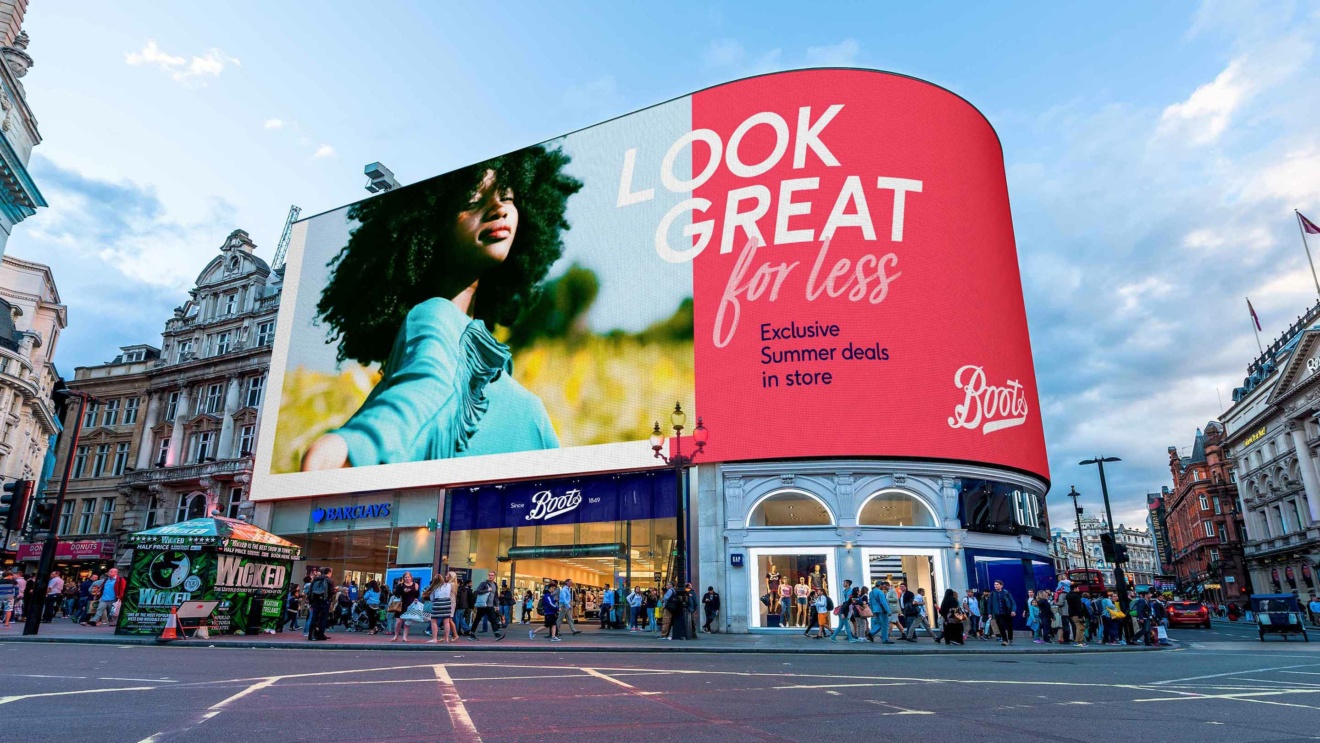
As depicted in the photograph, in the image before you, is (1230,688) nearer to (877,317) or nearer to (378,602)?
(877,317)

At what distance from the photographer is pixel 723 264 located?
107 feet

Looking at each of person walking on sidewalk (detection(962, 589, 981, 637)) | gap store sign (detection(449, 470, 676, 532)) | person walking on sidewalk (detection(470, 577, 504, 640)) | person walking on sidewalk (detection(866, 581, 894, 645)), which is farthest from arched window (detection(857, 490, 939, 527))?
person walking on sidewalk (detection(470, 577, 504, 640))

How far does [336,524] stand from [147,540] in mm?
18875

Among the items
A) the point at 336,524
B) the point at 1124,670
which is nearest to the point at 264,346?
the point at 336,524

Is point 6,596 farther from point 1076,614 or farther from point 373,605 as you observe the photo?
point 1076,614

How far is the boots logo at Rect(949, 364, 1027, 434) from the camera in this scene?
100 ft

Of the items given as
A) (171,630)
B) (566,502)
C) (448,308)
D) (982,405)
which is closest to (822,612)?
(982,405)

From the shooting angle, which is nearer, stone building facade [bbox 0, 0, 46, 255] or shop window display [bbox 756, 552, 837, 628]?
shop window display [bbox 756, 552, 837, 628]

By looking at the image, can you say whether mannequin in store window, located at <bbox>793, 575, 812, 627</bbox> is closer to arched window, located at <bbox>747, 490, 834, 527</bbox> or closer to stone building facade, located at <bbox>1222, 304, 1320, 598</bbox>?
arched window, located at <bbox>747, 490, 834, 527</bbox>

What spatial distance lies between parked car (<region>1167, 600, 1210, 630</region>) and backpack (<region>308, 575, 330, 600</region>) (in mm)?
48918

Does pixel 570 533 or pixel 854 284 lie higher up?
pixel 854 284

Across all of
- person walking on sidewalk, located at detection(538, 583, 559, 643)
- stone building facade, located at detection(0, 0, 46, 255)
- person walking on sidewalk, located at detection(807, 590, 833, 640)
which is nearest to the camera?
person walking on sidewalk, located at detection(538, 583, 559, 643)

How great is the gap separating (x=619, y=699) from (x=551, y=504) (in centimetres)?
2576

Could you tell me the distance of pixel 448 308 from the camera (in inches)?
1550
